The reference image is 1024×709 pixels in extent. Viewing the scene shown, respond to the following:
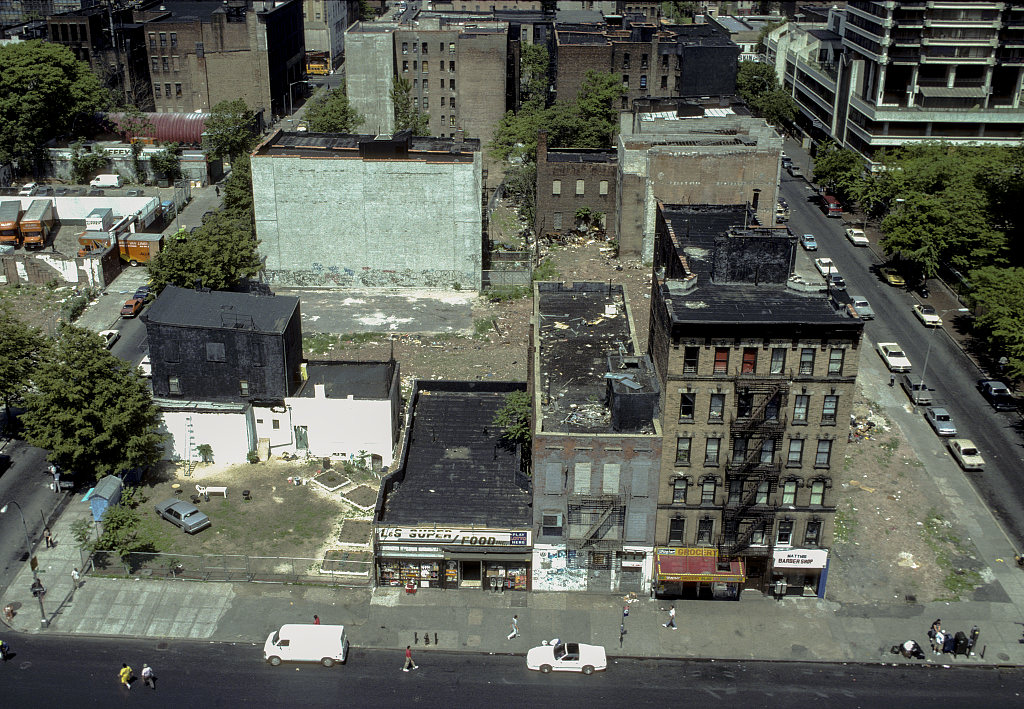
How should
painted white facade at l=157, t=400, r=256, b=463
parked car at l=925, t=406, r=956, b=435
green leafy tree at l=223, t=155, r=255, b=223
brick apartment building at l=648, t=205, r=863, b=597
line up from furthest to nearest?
1. green leafy tree at l=223, t=155, r=255, b=223
2. parked car at l=925, t=406, r=956, b=435
3. painted white facade at l=157, t=400, r=256, b=463
4. brick apartment building at l=648, t=205, r=863, b=597

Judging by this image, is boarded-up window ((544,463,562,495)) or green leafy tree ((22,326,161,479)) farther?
green leafy tree ((22,326,161,479))

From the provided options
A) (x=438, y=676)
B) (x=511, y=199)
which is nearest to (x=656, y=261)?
(x=438, y=676)

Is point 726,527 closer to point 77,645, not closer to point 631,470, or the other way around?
point 631,470

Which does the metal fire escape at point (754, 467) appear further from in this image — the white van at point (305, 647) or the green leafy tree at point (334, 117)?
the green leafy tree at point (334, 117)

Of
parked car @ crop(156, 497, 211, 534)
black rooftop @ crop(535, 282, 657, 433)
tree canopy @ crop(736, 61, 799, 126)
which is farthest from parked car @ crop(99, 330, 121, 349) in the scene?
tree canopy @ crop(736, 61, 799, 126)

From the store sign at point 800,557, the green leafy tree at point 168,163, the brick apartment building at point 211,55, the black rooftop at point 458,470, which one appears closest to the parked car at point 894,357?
the store sign at point 800,557

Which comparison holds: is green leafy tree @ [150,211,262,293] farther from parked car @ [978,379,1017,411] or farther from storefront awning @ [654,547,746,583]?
parked car @ [978,379,1017,411]
